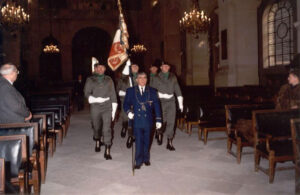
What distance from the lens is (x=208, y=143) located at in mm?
7328

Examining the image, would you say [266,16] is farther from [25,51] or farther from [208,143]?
[25,51]

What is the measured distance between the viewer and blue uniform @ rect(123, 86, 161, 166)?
517 centimetres

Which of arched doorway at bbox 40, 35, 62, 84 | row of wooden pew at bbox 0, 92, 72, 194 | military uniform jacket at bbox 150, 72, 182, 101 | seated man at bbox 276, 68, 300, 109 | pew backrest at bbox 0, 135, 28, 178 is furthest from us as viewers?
arched doorway at bbox 40, 35, 62, 84

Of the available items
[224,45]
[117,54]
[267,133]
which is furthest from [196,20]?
[267,133]

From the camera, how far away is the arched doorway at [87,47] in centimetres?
2667

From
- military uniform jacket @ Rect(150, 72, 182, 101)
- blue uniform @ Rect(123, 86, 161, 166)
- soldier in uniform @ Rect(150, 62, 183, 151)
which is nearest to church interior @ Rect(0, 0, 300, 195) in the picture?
blue uniform @ Rect(123, 86, 161, 166)

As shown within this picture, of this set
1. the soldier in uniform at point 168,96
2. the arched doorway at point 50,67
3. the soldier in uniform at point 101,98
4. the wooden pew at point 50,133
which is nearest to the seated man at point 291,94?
the soldier in uniform at point 168,96

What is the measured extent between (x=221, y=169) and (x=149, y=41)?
865 inches

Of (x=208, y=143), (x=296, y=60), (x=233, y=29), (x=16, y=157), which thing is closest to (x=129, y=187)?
(x=16, y=157)

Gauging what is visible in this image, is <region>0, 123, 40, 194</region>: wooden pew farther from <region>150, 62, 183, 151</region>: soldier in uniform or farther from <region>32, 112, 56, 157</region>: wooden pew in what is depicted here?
<region>150, 62, 183, 151</region>: soldier in uniform

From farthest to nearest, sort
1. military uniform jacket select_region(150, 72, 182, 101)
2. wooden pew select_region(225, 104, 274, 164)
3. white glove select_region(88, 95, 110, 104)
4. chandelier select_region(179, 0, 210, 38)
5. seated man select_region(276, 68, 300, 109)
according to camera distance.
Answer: chandelier select_region(179, 0, 210, 38) → military uniform jacket select_region(150, 72, 182, 101) → white glove select_region(88, 95, 110, 104) → wooden pew select_region(225, 104, 274, 164) → seated man select_region(276, 68, 300, 109)

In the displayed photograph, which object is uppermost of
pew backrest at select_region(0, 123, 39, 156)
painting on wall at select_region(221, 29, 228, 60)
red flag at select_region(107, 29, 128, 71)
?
painting on wall at select_region(221, 29, 228, 60)

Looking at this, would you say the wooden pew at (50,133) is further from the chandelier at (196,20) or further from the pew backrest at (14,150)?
the chandelier at (196,20)

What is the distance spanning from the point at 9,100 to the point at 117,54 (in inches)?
126
